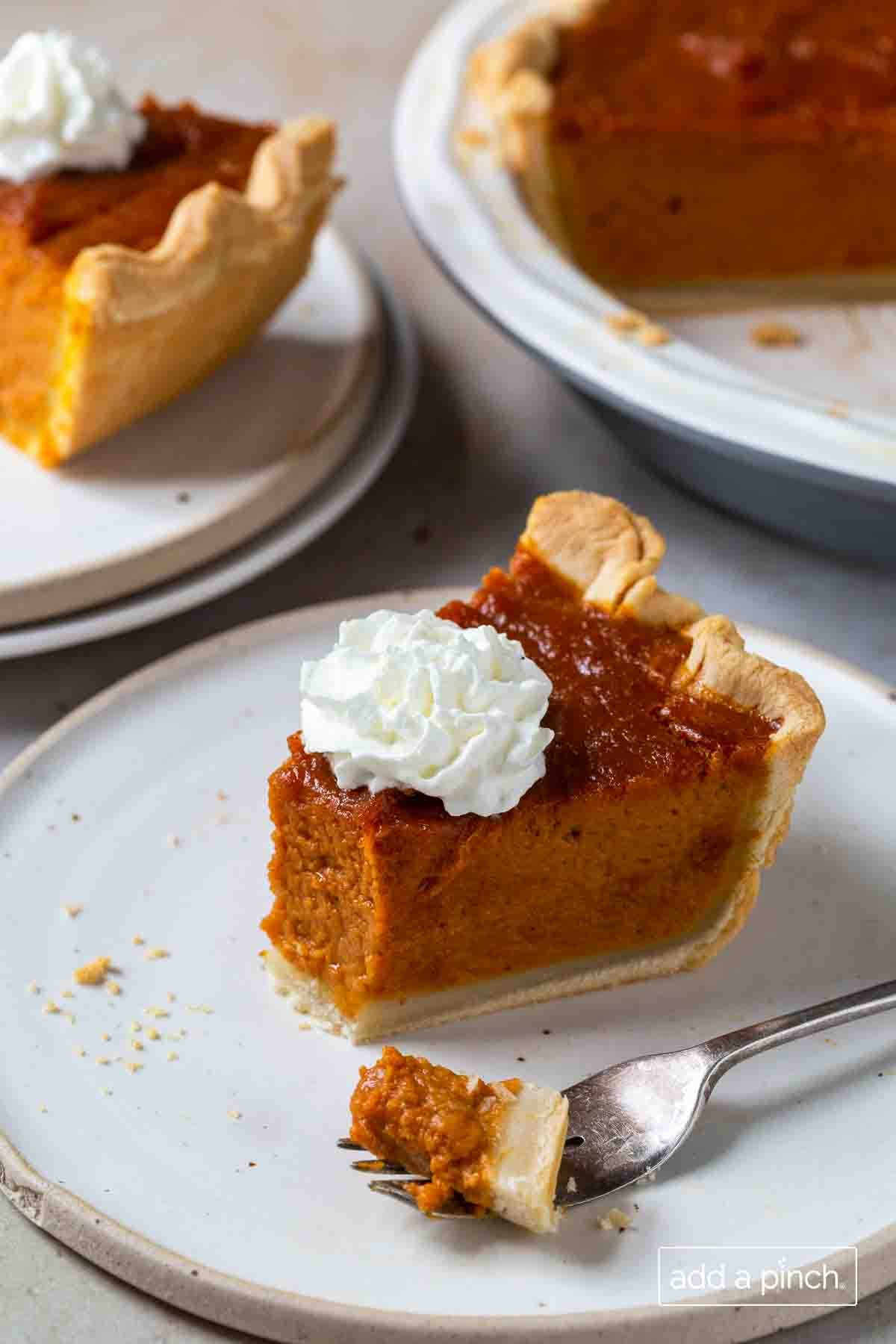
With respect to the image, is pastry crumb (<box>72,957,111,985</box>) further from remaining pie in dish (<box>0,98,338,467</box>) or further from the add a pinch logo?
remaining pie in dish (<box>0,98,338,467</box>)

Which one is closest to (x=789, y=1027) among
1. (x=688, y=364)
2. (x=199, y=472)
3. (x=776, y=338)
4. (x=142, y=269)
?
(x=688, y=364)

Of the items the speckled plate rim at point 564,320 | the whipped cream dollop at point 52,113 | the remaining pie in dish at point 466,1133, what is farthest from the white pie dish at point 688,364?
the remaining pie in dish at point 466,1133

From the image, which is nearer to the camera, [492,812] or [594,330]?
[492,812]

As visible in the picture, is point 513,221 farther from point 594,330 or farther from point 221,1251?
point 221,1251

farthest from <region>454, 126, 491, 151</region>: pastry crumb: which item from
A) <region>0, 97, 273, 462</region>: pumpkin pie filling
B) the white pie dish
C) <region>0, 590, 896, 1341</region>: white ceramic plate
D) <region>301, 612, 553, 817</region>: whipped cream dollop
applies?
<region>301, 612, 553, 817</region>: whipped cream dollop

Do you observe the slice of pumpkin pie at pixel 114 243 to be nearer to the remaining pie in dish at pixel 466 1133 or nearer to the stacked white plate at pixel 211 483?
the stacked white plate at pixel 211 483

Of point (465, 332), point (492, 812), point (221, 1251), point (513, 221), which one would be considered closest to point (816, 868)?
point (492, 812)
